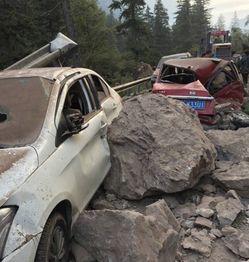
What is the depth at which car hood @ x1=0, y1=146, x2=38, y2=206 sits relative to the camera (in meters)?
3.69

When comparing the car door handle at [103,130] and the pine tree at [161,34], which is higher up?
the car door handle at [103,130]

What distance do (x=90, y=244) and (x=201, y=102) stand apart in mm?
5725

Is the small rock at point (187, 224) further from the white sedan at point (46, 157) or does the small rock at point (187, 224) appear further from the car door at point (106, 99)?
the car door at point (106, 99)

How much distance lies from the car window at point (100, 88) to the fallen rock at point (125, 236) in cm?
243

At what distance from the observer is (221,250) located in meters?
5.03

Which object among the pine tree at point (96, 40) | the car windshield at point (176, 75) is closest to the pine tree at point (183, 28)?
the pine tree at point (96, 40)

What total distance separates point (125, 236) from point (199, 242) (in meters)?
1.03

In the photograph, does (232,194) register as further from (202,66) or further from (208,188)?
(202,66)

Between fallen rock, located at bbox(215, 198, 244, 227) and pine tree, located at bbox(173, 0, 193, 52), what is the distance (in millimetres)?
82718

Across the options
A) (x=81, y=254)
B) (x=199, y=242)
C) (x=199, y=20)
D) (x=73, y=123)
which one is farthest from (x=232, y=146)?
(x=199, y=20)

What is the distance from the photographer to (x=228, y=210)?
5586mm

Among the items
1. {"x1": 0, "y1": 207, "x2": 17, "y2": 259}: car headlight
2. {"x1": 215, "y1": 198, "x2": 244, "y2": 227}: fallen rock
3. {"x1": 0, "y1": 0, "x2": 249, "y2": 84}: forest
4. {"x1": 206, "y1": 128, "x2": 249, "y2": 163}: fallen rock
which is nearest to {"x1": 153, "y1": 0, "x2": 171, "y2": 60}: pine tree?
{"x1": 0, "y1": 0, "x2": 249, "y2": 84}: forest

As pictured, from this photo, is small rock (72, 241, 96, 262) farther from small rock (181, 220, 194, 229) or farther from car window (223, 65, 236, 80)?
car window (223, 65, 236, 80)

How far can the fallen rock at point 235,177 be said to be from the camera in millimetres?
6184
